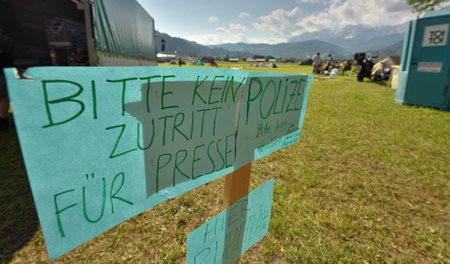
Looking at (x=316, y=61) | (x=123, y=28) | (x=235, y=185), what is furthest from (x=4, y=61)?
(x=316, y=61)

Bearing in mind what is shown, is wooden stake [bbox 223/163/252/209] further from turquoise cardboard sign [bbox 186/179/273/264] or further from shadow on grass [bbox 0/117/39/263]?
shadow on grass [bbox 0/117/39/263]

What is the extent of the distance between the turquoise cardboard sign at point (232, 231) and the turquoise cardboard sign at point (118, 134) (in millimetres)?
230

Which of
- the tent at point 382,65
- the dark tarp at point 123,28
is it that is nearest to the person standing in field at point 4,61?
the dark tarp at point 123,28

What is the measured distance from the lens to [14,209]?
2.14 metres

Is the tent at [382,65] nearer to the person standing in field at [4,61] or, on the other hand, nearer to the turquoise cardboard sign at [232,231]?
the turquoise cardboard sign at [232,231]

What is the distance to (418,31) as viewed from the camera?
20.6 ft

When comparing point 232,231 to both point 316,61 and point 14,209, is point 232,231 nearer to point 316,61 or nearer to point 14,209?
point 14,209

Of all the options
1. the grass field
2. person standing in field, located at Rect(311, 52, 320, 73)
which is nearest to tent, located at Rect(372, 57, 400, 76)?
person standing in field, located at Rect(311, 52, 320, 73)

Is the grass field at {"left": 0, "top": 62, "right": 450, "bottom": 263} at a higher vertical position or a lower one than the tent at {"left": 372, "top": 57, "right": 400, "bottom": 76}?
lower

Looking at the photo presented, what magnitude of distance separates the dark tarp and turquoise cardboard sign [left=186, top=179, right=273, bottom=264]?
28.1ft

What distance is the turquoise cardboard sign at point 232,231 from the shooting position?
95 cm

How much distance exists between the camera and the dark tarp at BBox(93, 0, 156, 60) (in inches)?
293

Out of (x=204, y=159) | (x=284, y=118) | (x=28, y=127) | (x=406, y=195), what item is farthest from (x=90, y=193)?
(x=406, y=195)

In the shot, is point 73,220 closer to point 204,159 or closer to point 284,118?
point 204,159
